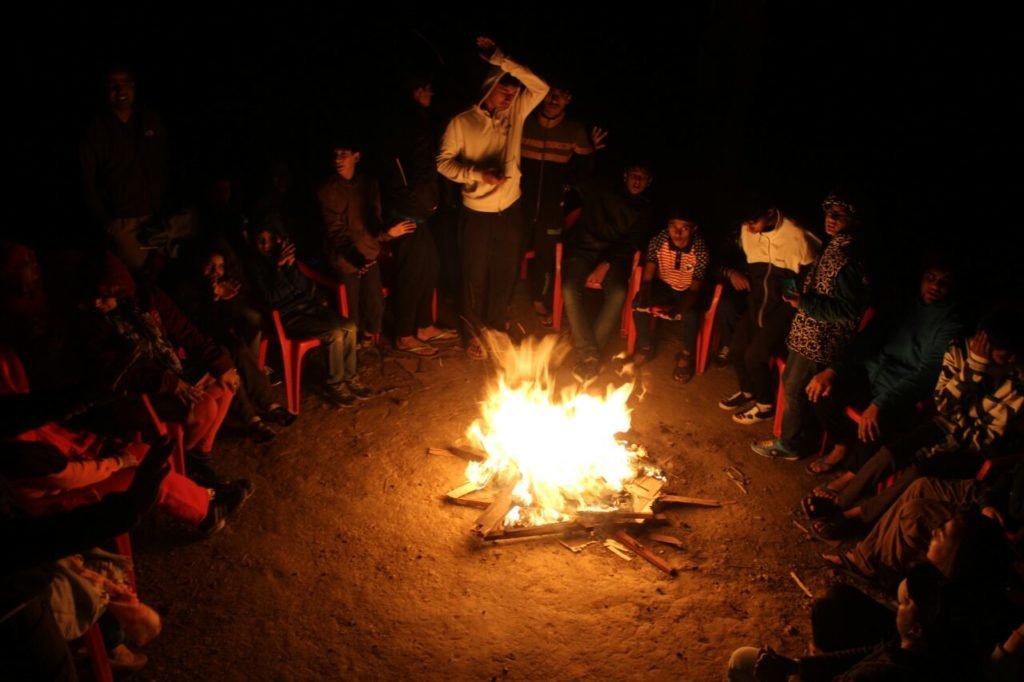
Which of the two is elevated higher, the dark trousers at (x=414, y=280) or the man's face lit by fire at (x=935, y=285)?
the man's face lit by fire at (x=935, y=285)

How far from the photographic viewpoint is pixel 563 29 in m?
13.0

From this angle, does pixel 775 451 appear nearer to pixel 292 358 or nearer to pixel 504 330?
pixel 504 330

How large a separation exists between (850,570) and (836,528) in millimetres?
331

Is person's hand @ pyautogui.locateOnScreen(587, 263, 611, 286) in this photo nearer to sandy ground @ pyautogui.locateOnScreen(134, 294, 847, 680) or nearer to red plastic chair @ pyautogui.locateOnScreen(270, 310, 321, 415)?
sandy ground @ pyautogui.locateOnScreen(134, 294, 847, 680)

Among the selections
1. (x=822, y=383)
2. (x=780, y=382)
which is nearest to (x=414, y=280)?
(x=780, y=382)

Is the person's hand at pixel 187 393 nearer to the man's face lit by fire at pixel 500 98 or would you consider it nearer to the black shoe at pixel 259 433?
the black shoe at pixel 259 433

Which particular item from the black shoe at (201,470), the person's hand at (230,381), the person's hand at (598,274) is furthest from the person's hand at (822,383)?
the black shoe at (201,470)

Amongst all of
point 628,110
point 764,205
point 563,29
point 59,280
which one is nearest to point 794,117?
point 628,110

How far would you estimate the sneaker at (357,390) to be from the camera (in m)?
6.57

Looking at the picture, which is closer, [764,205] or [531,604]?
[531,604]

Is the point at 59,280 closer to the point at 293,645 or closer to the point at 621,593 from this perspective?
the point at 293,645

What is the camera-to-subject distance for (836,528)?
16.5 ft

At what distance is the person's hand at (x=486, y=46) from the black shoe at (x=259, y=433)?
12.4 feet

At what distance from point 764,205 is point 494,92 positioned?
2.63 meters
